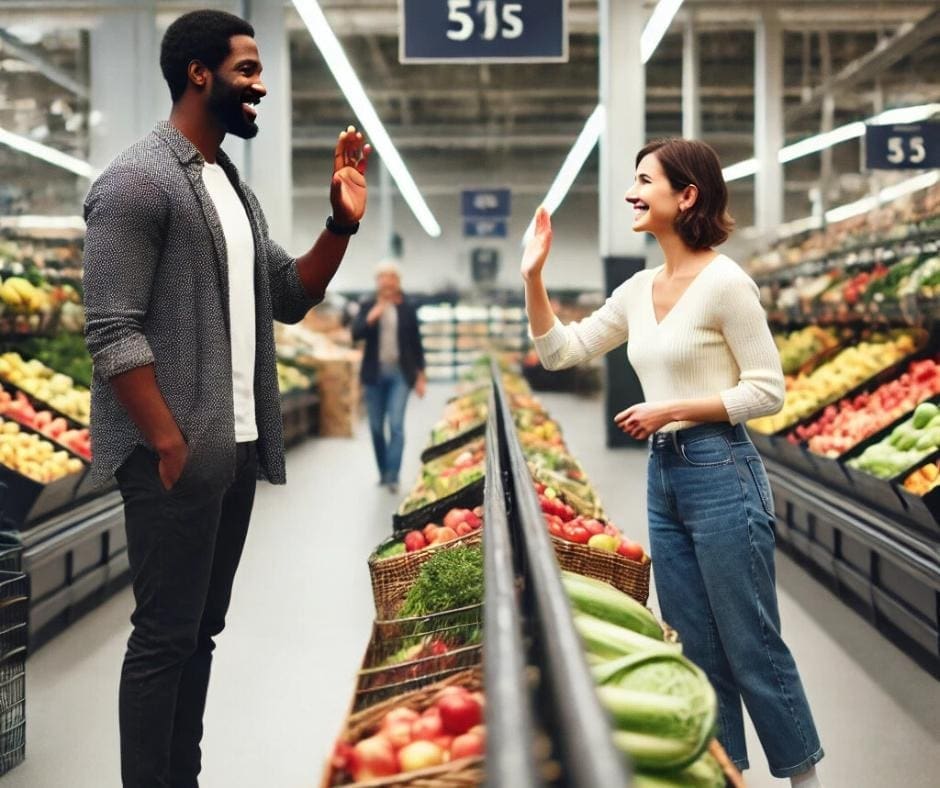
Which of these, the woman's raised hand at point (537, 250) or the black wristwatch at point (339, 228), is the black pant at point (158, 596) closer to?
the black wristwatch at point (339, 228)

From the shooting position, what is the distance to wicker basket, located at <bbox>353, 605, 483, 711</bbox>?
2.47 meters

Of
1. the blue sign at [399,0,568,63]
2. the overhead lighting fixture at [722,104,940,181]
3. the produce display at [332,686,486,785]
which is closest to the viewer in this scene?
the produce display at [332,686,486,785]

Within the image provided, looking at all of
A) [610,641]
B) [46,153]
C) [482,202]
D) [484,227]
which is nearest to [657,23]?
[46,153]

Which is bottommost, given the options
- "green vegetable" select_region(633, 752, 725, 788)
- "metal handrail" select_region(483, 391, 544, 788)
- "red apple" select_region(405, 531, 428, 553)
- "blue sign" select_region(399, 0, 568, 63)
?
"green vegetable" select_region(633, 752, 725, 788)

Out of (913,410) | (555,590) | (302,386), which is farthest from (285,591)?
(302,386)

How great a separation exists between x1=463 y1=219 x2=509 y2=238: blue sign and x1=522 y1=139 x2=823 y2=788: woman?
18607mm

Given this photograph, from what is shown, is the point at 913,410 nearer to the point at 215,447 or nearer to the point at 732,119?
the point at 215,447

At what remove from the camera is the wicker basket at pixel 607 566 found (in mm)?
3305

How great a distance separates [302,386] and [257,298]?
10551mm

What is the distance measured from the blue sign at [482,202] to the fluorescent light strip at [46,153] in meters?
12.7

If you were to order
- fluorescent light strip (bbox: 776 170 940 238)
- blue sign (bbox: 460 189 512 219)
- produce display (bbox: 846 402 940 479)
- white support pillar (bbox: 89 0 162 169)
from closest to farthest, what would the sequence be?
produce display (bbox: 846 402 940 479), white support pillar (bbox: 89 0 162 169), fluorescent light strip (bbox: 776 170 940 238), blue sign (bbox: 460 189 512 219)

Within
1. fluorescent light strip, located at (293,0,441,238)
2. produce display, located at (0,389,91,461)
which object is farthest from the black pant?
fluorescent light strip, located at (293,0,441,238)

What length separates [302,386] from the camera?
13195 millimetres

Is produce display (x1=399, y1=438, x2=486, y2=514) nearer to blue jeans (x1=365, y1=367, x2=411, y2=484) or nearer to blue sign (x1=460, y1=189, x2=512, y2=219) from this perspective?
blue jeans (x1=365, y1=367, x2=411, y2=484)
